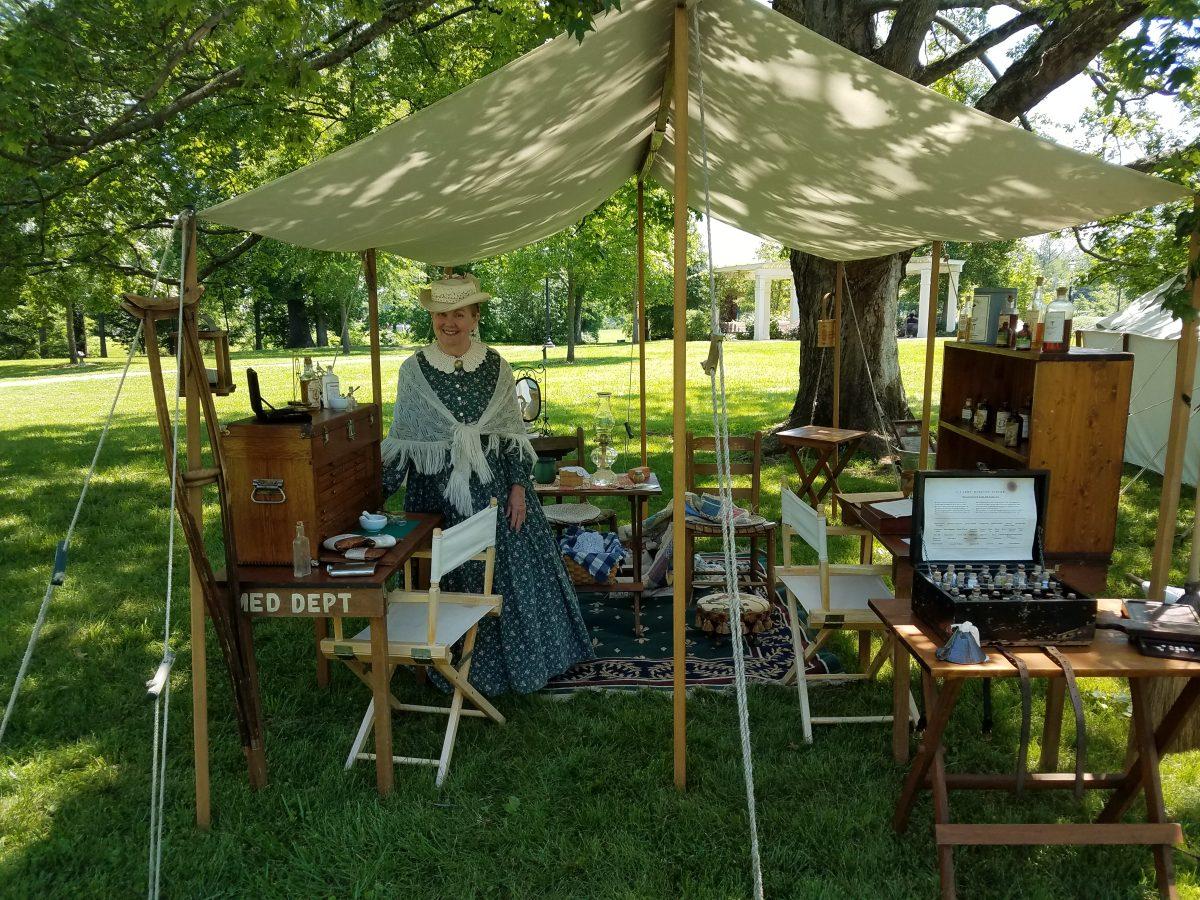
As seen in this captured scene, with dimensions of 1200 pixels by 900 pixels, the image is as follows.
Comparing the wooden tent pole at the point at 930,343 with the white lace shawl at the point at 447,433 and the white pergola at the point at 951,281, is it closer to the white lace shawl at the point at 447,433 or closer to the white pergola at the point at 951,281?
the white lace shawl at the point at 447,433

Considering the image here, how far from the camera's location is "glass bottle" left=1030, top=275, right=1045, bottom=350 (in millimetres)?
3344

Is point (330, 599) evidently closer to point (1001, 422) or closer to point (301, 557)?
point (301, 557)

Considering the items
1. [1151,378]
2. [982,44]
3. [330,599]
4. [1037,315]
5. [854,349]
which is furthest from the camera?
[854,349]

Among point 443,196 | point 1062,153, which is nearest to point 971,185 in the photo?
point 1062,153

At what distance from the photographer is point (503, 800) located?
3.02m

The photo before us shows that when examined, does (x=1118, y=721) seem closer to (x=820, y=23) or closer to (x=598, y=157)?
(x=598, y=157)

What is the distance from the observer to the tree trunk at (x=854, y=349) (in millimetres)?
8336

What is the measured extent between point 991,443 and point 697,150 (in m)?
2.05

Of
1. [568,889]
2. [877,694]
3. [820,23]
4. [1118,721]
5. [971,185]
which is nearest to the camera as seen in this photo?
[568,889]

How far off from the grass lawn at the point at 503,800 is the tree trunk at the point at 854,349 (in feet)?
15.7

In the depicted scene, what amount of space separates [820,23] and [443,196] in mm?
5515

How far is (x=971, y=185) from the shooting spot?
123 inches

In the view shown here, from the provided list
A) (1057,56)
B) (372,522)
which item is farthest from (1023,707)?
(1057,56)

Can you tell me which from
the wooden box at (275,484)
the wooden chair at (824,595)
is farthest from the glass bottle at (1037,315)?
the wooden box at (275,484)
